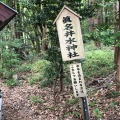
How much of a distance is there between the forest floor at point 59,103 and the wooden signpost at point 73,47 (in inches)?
51.6

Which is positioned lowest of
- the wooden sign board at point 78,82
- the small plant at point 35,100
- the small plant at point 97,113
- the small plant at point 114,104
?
the small plant at point 97,113

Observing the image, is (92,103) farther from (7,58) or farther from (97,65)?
(7,58)

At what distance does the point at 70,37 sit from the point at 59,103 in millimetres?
2956

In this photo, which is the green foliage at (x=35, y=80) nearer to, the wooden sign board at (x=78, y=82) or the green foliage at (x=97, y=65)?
the green foliage at (x=97, y=65)

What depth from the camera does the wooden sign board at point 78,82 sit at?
14.5 feet

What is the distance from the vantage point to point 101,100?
20.1 feet

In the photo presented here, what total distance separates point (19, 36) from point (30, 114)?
981 cm

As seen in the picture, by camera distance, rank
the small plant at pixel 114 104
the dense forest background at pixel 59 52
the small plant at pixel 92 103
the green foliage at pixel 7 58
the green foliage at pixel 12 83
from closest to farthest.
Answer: the small plant at pixel 114 104, the small plant at pixel 92 103, the dense forest background at pixel 59 52, the green foliage at pixel 12 83, the green foliage at pixel 7 58

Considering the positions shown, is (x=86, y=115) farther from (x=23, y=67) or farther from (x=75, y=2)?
(x=23, y=67)

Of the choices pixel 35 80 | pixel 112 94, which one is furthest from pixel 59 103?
pixel 35 80

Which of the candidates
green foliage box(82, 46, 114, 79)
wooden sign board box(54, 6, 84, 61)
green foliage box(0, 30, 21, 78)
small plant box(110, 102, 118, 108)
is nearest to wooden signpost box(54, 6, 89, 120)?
wooden sign board box(54, 6, 84, 61)

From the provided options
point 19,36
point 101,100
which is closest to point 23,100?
point 101,100

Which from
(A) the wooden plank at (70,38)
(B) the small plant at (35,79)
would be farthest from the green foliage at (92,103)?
(B) the small plant at (35,79)

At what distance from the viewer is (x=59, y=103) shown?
6.70 m
